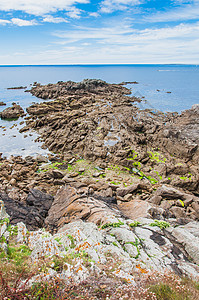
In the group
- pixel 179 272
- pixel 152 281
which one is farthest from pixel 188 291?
pixel 179 272

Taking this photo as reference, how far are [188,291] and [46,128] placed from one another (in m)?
36.4

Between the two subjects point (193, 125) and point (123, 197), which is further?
point (193, 125)

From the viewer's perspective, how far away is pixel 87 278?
4.84 meters

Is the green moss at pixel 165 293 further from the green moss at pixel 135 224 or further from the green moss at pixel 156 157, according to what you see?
the green moss at pixel 156 157

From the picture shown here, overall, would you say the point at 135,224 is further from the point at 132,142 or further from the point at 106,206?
the point at 132,142

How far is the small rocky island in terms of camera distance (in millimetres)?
5121

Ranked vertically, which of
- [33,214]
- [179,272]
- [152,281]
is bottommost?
[33,214]

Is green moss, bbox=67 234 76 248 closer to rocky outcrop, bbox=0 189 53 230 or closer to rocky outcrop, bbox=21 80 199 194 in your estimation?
rocky outcrop, bbox=0 189 53 230

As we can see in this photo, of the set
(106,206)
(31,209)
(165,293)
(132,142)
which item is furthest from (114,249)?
(132,142)

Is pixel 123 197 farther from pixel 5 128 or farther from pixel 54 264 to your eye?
pixel 5 128

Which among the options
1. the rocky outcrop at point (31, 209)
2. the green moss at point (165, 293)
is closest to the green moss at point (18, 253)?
the green moss at point (165, 293)

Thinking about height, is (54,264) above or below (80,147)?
above

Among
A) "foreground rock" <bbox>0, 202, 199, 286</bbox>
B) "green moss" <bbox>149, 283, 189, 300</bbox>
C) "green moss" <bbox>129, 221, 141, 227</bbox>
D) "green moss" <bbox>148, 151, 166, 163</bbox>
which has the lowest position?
"green moss" <bbox>148, 151, 166, 163</bbox>

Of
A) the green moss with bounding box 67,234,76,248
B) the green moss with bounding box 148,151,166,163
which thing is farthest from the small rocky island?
the green moss with bounding box 148,151,166,163
